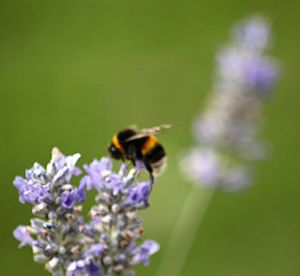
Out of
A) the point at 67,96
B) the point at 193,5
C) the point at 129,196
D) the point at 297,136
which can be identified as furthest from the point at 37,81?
the point at 129,196

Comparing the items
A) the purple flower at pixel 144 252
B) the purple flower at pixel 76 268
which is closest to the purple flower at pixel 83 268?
the purple flower at pixel 76 268

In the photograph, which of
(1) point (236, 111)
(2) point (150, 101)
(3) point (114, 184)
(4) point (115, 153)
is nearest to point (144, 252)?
(3) point (114, 184)

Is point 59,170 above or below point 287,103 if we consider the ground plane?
below

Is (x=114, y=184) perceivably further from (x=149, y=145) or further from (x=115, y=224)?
(x=149, y=145)

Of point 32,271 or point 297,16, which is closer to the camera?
point 32,271

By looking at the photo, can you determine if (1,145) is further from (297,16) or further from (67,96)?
(297,16)

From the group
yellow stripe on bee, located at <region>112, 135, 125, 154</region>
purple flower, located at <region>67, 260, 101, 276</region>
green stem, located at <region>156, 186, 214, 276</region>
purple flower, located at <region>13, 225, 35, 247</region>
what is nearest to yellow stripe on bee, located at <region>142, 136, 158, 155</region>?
yellow stripe on bee, located at <region>112, 135, 125, 154</region>

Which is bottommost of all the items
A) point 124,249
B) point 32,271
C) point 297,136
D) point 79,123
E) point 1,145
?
point 124,249
